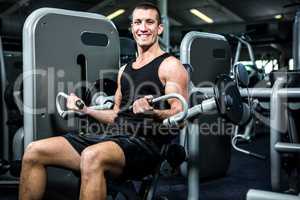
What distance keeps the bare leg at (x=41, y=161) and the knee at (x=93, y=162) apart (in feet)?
0.57

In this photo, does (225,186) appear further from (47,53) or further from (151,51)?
(47,53)

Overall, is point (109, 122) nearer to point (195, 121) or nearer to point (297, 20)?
point (195, 121)

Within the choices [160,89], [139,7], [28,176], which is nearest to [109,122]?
[160,89]

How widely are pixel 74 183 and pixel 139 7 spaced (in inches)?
37.4

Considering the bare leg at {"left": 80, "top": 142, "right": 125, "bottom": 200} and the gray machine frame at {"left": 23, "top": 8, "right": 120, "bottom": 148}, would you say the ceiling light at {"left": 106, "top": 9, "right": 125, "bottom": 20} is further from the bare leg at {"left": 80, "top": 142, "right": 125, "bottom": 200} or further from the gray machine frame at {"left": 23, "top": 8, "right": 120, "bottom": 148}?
the bare leg at {"left": 80, "top": 142, "right": 125, "bottom": 200}

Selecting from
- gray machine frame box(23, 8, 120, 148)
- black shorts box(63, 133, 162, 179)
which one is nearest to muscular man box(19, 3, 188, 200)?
black shorts box(63, 133, 162, 179)

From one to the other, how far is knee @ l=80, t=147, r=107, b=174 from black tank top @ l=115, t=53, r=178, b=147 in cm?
23

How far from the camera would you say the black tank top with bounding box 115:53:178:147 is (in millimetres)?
1586

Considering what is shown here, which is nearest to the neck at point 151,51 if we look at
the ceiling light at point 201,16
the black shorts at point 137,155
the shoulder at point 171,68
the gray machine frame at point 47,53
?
the shoulder at point 171,68

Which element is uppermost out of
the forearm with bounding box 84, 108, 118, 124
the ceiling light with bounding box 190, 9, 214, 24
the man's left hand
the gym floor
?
the ceiling light with bounding box 190, 9, 214, 24

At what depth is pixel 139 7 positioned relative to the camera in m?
1.81

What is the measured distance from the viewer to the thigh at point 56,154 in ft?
5.20

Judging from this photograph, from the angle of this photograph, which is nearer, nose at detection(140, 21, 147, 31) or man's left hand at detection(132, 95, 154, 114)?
man's left hand at detection(132, 95, 154, 114)

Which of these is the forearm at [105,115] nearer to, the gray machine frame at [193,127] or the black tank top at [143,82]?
the black tank top at [143,82]
